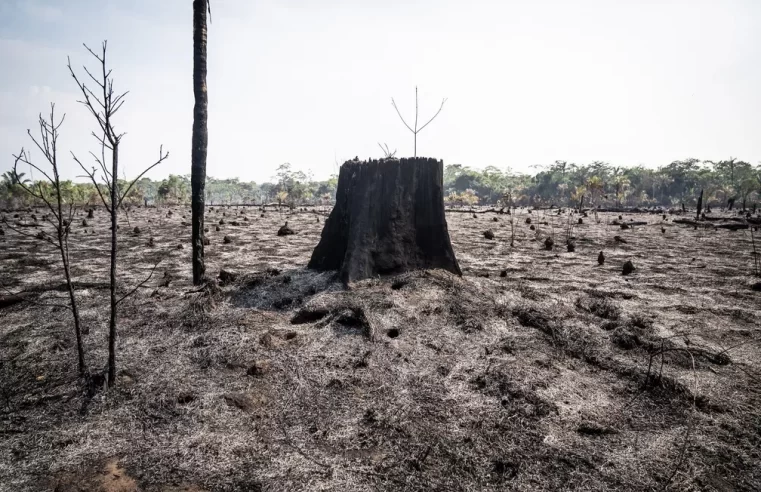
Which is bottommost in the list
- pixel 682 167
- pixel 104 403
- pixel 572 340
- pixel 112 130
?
pixel 104 403

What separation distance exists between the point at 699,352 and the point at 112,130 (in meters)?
6.68

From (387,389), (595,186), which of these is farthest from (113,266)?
(595,186)

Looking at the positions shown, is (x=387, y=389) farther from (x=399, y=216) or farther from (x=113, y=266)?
(x=399, y=216)

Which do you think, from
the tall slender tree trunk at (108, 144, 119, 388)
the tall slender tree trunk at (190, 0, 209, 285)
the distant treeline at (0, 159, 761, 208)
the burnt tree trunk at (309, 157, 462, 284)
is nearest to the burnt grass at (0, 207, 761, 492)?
the tall slender tree trunk at (108, 144, 119, 388)

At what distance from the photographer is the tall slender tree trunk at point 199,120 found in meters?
7.03

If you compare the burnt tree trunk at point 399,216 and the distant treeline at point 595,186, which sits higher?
the distant treeline at point 595,186

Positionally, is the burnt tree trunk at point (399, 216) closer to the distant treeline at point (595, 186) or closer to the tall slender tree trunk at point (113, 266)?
the tall slender tree trunk at point (113, 266)

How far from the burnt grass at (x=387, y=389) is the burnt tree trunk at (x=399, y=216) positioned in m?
0.54

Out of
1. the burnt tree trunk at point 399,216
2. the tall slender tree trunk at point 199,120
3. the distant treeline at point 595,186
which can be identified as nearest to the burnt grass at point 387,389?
the burnt tree trunk at point 399,216

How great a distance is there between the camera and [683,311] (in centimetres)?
610

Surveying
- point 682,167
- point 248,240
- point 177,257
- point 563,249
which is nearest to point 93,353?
point 177,257

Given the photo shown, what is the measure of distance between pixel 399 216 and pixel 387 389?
3.79 m

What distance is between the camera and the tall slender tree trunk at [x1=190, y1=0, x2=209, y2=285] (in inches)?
277

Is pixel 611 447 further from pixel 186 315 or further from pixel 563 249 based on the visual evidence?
pixel 563 249
